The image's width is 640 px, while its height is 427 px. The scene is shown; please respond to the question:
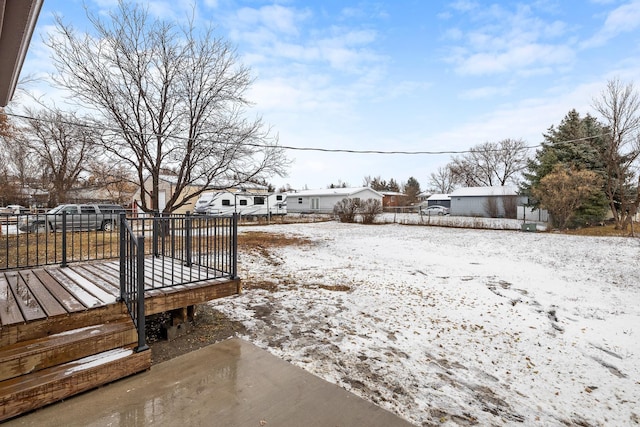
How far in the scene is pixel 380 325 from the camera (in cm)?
396

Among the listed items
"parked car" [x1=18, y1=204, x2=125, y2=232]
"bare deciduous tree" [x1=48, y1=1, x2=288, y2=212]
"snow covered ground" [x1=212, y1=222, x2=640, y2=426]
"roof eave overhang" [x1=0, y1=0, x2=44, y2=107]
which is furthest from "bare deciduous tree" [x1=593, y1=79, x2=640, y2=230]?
"parked car" [x1=18, y1=204, x2=125, y2=232]

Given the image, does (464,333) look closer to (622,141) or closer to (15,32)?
(15,32)

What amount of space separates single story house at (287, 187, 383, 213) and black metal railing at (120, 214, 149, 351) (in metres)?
29.3

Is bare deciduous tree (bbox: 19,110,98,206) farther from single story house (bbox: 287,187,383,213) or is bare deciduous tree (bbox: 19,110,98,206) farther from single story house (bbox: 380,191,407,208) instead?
single story house (bbox: 380,191,407,208)

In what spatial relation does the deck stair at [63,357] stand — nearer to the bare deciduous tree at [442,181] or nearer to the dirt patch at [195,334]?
the dirt patch at [195,334]

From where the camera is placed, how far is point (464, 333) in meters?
3.80

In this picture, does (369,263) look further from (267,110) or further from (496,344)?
(267,110)

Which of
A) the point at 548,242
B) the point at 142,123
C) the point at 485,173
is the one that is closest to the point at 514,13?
the point at 548,242

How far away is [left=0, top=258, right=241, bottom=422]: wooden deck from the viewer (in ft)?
6.66

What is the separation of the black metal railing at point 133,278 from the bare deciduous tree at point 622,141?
19.8 metres

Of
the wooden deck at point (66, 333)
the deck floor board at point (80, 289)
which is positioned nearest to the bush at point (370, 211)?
the deck floor board at point (80, 289)

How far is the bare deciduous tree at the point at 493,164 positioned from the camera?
119ft

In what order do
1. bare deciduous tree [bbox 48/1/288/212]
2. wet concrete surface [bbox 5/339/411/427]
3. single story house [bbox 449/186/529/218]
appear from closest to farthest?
wet concrete surface [bbox 5/339/411/427], bare deciduous tree [bbox 48/1/288/212], single story house [bbox 449/186/529/218]

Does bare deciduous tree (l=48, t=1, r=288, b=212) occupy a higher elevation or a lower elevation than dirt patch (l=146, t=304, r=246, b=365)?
higher
